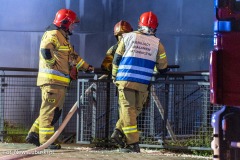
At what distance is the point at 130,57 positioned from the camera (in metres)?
7.20

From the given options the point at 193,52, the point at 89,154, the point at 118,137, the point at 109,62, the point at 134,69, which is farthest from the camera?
the point at 193,52

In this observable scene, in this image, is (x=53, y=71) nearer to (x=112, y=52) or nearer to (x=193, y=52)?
(x=112, y=52)

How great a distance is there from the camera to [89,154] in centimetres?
708

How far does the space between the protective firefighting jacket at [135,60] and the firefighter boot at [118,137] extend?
0.69 metres

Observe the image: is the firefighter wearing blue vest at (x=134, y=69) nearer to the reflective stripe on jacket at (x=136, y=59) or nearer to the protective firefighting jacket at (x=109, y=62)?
the reflective stripe on jacket at (x=136, y=59)

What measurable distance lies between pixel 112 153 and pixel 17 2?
5724 millimetres

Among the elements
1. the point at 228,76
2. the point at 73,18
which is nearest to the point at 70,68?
the point at 73,18

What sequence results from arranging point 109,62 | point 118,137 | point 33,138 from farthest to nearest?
point 109,62
point 33,138
point 118,137

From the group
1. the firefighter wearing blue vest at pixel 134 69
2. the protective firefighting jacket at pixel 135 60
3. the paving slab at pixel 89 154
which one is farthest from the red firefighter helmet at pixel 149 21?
the paving slab at pixel 89 154

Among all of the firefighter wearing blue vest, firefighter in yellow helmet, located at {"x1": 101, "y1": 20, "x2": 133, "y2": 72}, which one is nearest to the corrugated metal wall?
firefighter in yellow helmet, located at {"x1": 101, "y1": 20, "x2": 133, "y2": 72}

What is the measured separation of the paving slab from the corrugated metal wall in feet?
13.3

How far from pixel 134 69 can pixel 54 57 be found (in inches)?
46.4

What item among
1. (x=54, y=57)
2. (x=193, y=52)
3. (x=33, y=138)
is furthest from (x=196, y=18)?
(x=33, y=138)

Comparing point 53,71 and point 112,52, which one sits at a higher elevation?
point 112,52
